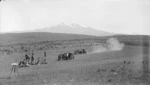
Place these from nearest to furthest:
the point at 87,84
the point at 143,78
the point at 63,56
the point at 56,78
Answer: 1. the point at 87,84
2. the point at 143,78
3. the point at 56,78
4. the point at 63,56

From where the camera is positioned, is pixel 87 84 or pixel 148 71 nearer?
pixel 87 84

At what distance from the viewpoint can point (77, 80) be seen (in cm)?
2336

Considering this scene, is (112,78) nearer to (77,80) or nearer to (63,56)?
(77,80)

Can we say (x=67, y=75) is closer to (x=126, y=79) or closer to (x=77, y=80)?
(x=77, y=80)

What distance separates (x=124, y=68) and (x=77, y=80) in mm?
6335

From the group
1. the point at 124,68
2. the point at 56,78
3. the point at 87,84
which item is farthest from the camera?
the point at 124,68

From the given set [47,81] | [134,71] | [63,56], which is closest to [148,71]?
[134,71]

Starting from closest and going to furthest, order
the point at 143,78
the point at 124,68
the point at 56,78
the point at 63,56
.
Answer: the point at 143,78 → the point at 56,78 → the point at 124,68 → the point at 63,56

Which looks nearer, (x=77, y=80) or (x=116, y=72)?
(x=77, y=80)

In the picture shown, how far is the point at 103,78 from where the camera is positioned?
23.6m

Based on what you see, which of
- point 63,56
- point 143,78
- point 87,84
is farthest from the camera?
point 63,56

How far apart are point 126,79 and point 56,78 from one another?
20.4ft

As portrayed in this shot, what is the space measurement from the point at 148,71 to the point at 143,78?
279 cm

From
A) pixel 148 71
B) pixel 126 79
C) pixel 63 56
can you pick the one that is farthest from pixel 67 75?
pixel 63 56
